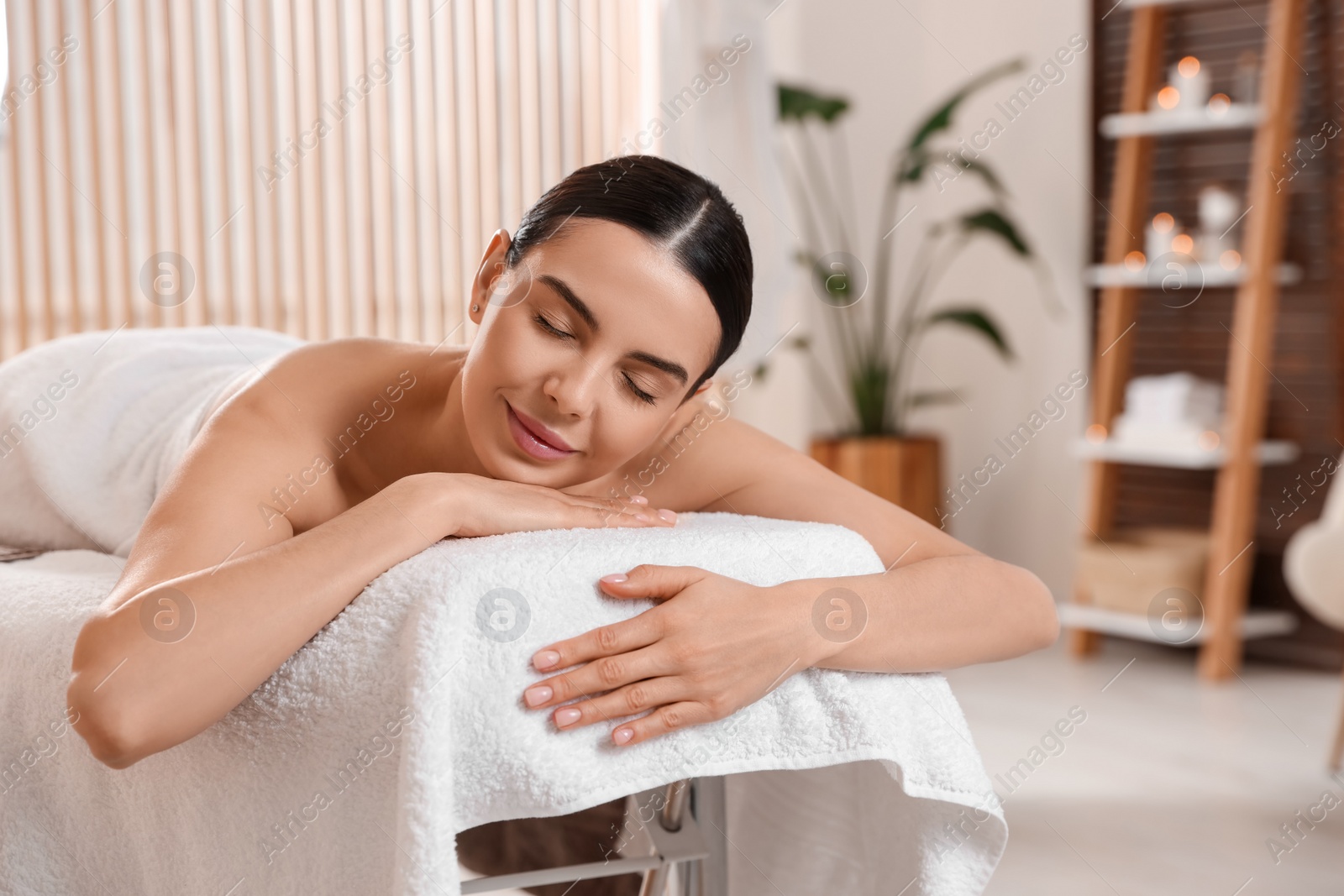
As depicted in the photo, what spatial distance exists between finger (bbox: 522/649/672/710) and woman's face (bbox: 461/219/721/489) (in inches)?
9.1

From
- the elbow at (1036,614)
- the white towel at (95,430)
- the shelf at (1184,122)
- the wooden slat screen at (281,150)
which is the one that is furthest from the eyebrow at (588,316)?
the shelf at (1184,122)

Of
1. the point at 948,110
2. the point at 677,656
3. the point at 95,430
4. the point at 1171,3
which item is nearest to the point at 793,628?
the point at 677,656

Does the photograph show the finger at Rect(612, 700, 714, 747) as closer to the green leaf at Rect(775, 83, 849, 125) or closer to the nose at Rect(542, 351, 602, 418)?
the nose at Rect(542, 351, 602, 418)

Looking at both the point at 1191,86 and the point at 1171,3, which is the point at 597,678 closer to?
the point at 1191,86

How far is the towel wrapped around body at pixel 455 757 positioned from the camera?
72 cm

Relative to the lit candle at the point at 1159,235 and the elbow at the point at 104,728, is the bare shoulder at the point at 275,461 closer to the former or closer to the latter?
the elbow at the point at 104,728

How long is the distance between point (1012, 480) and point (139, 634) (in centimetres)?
330

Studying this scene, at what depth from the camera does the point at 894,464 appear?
3301mm

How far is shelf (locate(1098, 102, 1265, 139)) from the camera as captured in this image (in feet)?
9.91

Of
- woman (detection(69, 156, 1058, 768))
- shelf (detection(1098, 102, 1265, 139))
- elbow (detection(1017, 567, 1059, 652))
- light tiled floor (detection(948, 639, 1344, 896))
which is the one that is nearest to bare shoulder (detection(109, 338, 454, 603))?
woman (detection(69, 156, 1058, 768))

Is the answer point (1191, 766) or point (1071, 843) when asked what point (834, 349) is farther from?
point (1071, 843)

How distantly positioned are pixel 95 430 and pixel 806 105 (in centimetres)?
220

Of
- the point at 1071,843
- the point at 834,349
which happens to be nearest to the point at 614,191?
the point at 1071,843

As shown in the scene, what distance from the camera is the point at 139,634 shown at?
76cm
